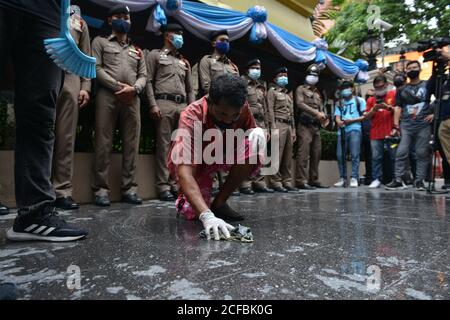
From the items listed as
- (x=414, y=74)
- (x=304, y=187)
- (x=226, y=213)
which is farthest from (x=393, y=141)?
(x=226, y=213)

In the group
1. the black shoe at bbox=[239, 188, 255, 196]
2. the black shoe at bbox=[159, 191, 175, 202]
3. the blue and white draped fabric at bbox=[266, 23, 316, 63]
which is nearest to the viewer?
the black shoe at bbox=[159, 191, 175, 202]

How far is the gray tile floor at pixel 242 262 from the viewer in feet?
3.71

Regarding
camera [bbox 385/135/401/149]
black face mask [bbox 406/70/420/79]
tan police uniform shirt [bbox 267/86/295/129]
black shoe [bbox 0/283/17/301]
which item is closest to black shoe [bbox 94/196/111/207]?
black shoe [bbox 0/283/17/301]

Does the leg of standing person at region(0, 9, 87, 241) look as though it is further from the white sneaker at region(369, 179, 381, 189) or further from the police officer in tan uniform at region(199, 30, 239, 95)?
the white sneaker at region(369, 179, 381, 189)

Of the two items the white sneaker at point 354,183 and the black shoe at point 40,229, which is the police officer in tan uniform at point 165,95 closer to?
the black shoe at point 40,229

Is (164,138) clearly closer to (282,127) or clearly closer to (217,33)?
(217,33)

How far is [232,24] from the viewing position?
196 inches

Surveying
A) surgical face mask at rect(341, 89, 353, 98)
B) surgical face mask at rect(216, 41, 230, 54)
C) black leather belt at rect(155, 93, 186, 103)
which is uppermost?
surgical face mask at rect(216, 41, 230, 54)

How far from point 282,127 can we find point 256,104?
2.42 feet

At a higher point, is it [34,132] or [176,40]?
[176,40]

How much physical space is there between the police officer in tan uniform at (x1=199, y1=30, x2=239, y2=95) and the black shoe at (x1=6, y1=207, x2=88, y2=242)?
114 inches

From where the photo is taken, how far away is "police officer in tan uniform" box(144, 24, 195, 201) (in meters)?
3.91

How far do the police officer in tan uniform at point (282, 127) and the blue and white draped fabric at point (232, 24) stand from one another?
0.65 m

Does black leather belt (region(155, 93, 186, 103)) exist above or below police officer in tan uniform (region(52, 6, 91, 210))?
above
